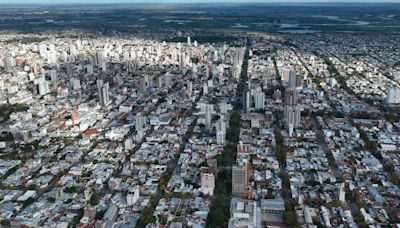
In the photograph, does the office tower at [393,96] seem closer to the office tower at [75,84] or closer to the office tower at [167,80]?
the office tower at [167,80]

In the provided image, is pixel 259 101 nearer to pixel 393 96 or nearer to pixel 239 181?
pixel 393 96

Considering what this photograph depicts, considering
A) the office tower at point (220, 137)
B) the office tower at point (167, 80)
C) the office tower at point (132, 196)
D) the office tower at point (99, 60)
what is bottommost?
the office tower at point (132, 196)

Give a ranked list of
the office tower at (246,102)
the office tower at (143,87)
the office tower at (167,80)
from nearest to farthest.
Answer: the office tower at (246,102), the office tower at (143,87), the office tower at (167,80)

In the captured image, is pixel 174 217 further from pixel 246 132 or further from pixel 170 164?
pixel 246 132

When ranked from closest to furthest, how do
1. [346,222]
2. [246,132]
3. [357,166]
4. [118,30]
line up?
[346,222] < [357,166] < [246,132] < [118,30]

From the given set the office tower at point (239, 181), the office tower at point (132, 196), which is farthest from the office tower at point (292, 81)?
the office tower at point (132, 196)

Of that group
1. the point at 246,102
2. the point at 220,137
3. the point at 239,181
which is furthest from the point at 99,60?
the point at 239,181

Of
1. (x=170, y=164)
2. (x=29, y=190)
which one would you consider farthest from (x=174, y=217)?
(x=29, y=190)

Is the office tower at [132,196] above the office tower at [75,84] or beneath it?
beneath

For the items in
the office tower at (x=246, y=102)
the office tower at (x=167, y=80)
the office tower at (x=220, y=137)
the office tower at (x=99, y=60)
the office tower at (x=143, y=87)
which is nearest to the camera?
the office tower at (x=220, y=137)
